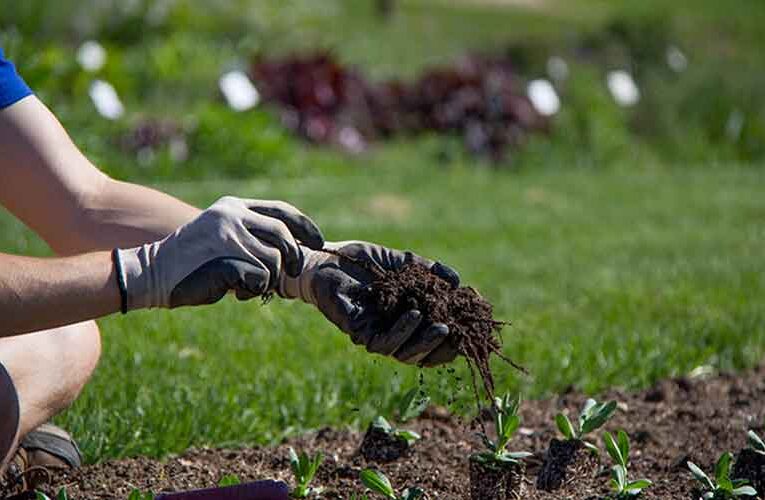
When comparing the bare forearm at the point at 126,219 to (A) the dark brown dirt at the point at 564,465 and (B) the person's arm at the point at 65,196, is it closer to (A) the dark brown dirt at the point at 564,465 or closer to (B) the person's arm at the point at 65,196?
(B) the person's arm at the point at 65,196

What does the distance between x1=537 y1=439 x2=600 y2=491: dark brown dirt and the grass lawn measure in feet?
0.99

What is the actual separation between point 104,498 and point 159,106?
6.44m

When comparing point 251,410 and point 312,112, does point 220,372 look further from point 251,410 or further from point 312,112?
point 312,112

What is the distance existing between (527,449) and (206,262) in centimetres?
134

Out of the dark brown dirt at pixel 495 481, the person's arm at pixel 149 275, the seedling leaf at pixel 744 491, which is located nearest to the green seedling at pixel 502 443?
the dark brown dirt at pixel 495 481

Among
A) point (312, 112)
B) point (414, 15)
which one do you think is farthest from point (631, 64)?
point (414, 15)

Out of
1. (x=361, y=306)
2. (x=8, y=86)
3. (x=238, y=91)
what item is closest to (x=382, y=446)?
(x=361, y=306)

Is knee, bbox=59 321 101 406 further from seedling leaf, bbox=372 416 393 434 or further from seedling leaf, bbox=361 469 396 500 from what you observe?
seedling leaf, bbox=361 469 396 500

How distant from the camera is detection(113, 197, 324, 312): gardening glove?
254 cm

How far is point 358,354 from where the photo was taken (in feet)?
14.9

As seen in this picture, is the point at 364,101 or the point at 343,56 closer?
the point at 364,101

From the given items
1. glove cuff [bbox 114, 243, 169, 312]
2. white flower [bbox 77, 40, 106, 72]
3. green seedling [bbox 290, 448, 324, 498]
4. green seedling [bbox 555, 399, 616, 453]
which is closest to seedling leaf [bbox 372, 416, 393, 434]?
green seedling [bbox 290, 448, 324, 498]

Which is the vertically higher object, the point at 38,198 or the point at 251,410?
the point at 38,198

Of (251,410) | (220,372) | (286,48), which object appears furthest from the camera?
(286,48)
